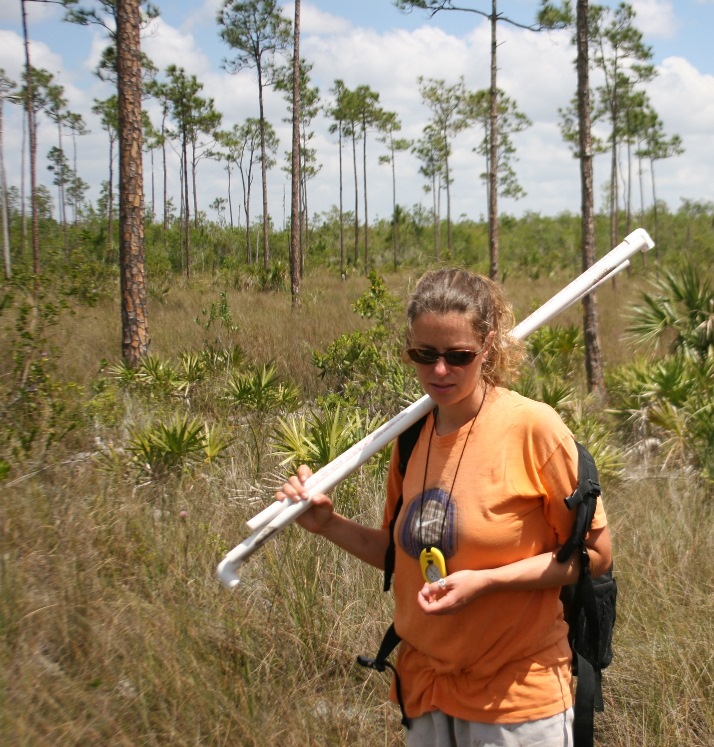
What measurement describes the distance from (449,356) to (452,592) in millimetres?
515

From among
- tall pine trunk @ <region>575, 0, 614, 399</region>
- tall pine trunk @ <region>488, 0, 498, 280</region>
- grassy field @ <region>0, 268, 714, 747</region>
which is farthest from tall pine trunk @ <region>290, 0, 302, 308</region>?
grassy field @ <region>0, 268, 714, 747</region>

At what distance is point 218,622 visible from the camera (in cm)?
352

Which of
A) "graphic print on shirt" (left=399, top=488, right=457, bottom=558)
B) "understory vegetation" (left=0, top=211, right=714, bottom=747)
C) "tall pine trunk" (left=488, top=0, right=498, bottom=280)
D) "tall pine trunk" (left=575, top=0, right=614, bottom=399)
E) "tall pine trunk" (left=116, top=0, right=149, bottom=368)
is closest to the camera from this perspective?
"graphic print on shirt" (left=399, top=488, right=457, bottom=558)

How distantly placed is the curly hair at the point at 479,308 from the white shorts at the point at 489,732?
765 millimetres

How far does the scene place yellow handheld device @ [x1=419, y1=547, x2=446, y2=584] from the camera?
5.80 ft

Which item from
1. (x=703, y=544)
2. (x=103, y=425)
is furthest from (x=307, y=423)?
(x=703, y=544)

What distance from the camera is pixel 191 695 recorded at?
2932 mm

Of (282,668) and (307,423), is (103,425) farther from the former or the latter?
(282,668)

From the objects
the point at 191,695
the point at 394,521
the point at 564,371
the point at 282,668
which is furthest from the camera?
the point at 564,371

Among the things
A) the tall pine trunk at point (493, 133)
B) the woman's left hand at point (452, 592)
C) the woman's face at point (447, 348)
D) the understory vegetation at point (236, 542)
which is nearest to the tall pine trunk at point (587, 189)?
the understory vegetation at point (236, 542)

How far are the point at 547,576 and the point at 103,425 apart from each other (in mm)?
5693

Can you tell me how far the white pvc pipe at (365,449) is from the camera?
1886 millimetres

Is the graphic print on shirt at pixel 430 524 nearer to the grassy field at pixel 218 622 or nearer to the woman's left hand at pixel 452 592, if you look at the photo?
the woman's left hand at pixel 452 592

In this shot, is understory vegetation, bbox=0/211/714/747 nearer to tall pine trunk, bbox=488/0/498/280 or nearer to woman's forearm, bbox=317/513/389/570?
woman's forearm, bbox=317/513/389/570
